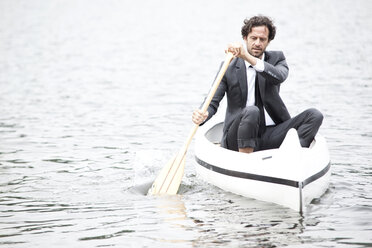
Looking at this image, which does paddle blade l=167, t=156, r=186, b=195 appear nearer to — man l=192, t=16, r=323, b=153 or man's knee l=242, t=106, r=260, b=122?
man l=192, t=16, r=323, b=153

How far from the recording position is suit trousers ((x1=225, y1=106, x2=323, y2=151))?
650 centimetres

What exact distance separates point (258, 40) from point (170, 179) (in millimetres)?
1707

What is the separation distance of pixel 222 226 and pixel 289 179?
2.31ft

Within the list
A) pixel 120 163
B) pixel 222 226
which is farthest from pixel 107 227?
pixel 120 163

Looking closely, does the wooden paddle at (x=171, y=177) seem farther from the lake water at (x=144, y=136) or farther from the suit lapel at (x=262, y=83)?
the suit lapel at (x=262, y=83)

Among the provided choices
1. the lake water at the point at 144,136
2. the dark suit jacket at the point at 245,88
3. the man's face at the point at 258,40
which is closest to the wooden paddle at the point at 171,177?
the lake water at the point at 144,136

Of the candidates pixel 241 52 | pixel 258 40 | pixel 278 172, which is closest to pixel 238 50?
pixel 241 52

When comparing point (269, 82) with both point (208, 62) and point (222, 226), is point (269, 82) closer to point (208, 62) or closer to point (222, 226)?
point (222, 226)

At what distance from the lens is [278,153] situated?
239 inches

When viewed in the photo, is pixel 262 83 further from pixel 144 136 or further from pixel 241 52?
pixel 144 136

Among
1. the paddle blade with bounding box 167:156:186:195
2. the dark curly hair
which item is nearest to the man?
the dark curly hair

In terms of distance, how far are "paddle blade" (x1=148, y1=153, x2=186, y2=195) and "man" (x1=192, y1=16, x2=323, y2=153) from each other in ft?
2.05

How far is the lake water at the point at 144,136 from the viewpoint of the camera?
19.1ft

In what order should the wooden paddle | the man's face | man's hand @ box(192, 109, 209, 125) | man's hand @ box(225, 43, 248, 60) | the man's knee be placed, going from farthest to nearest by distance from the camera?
the wooden paddle → man's hand @ box(192, 109, 209, 125) → the man's face → the man's knee → man's hand @ box(225, 43, 248, 60)
